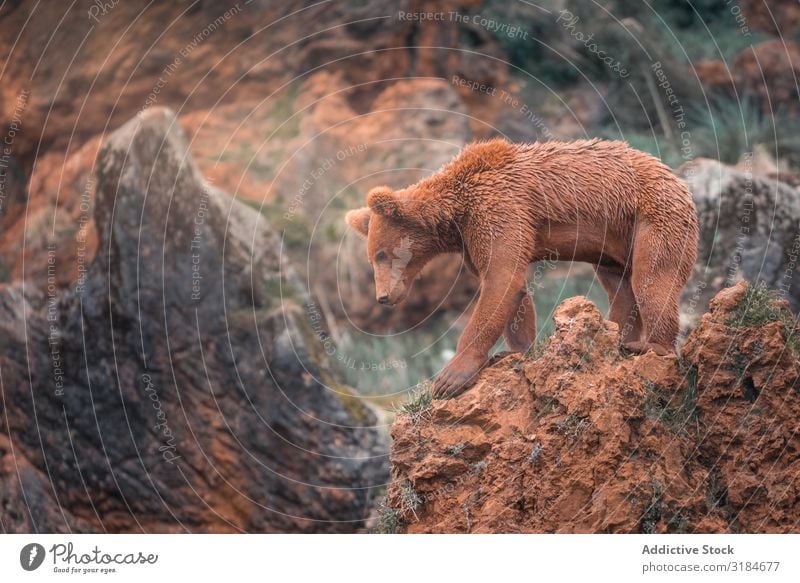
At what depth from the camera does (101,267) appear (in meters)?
17.4

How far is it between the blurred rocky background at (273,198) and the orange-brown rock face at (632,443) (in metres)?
5.48

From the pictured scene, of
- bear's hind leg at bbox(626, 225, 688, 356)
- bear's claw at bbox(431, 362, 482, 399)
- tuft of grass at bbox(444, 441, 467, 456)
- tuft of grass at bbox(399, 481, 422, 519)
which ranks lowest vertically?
tuft of grass at bbox(399, 481, 422, 519)

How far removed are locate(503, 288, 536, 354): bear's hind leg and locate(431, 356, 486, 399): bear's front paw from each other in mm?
860

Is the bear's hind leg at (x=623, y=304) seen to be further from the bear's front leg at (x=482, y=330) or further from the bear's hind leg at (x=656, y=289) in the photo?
the bear's front leg at (x=482, y=330)

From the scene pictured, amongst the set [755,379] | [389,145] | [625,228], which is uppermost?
[389,145]

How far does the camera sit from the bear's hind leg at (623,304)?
10.4 m

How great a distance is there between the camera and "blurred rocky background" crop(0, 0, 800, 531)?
1683 centimetres

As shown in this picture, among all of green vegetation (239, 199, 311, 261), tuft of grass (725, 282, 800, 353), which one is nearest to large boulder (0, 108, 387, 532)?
green vegetation (239, 199, 311, 261)

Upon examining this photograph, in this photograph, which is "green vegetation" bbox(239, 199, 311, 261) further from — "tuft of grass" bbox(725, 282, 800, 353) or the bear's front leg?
"tuft of grass" bbox(725, 282, 800, 353)

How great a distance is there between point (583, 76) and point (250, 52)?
21.5ft

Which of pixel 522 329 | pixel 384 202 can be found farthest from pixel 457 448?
pixel 384 202

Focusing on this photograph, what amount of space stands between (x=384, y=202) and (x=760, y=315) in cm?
358

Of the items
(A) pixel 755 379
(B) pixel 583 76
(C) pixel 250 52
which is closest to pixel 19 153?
(C) pixel 250 52

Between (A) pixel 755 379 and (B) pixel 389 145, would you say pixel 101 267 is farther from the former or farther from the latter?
(A) pixel 755 379
